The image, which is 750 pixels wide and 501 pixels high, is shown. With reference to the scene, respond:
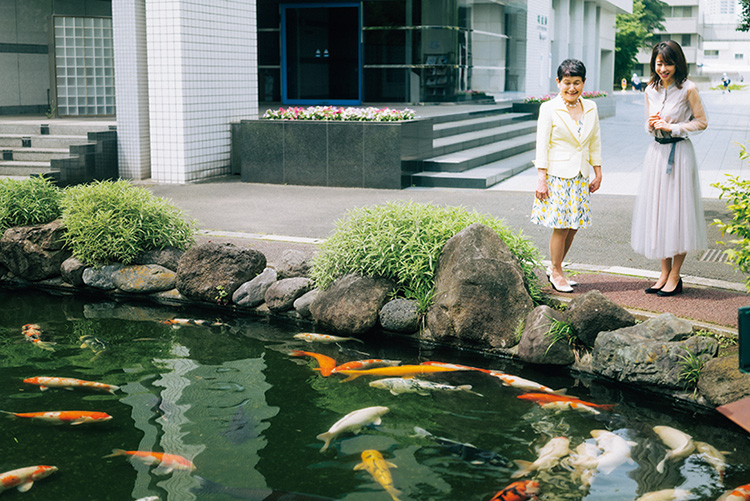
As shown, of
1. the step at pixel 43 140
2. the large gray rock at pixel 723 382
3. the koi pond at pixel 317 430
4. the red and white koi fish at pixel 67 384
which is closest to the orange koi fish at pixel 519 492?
the koi pond at pixel 317 430

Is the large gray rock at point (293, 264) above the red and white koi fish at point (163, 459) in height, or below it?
above

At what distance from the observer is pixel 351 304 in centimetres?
659

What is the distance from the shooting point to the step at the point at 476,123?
1569cm

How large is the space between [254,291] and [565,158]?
2940 millimetres

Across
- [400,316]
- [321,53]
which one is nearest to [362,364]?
[400,316]

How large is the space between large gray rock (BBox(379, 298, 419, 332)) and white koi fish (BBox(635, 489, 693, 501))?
2703mm

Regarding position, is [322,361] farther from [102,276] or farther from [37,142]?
[37,142]

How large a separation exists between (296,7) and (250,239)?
14.4 meters

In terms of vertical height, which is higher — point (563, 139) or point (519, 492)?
point (563, 139)

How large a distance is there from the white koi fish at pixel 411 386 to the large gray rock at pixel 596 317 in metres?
0.95

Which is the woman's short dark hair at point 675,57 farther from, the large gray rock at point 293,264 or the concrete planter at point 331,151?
the concrete planter at point 331,151

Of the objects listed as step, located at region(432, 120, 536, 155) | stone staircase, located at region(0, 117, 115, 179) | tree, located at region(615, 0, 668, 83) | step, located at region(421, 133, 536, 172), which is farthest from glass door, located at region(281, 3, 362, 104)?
tree, located at region(615, 0, 668, 83)

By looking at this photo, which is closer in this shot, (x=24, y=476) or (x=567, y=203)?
(x=24, y=476)

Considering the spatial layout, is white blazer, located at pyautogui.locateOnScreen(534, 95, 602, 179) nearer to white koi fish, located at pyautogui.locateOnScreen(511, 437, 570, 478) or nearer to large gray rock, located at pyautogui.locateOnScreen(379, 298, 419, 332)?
large gray rock, located at pyautogui.locateOnScreen(379, 298, 419, 332)
